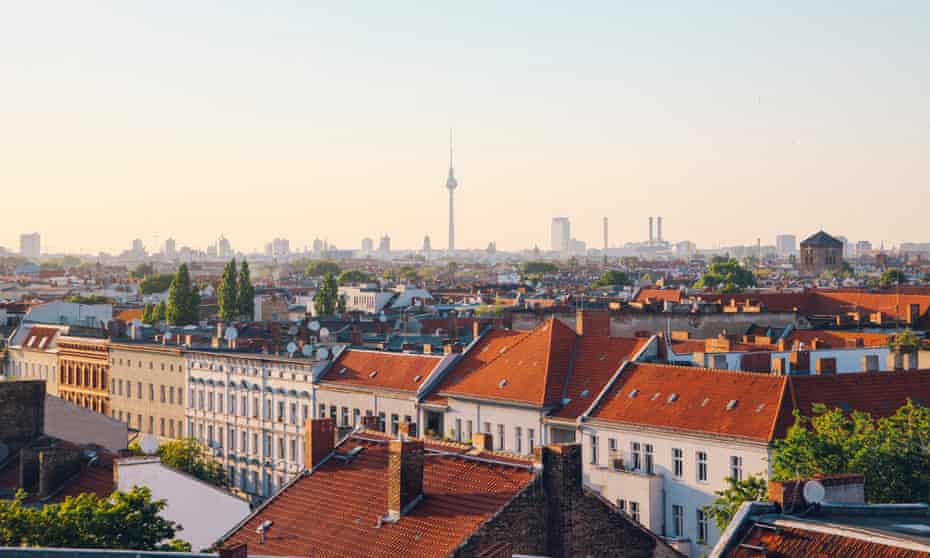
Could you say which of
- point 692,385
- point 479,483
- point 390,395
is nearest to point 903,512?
point 479,483

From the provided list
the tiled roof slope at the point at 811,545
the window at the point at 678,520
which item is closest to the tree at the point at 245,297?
the window at the point at 678,520

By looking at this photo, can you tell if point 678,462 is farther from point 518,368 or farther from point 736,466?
point 518,368

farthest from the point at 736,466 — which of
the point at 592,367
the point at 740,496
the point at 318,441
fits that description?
the point at 318,441

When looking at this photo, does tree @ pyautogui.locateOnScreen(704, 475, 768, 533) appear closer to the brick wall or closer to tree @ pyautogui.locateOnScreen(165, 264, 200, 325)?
the brick wall

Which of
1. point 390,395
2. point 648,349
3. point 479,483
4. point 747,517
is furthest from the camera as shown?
point 390,395

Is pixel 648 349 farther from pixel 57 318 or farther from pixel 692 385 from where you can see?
pixel 57 318

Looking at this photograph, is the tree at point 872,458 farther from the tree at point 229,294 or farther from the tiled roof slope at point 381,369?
the tree at point 229,294
